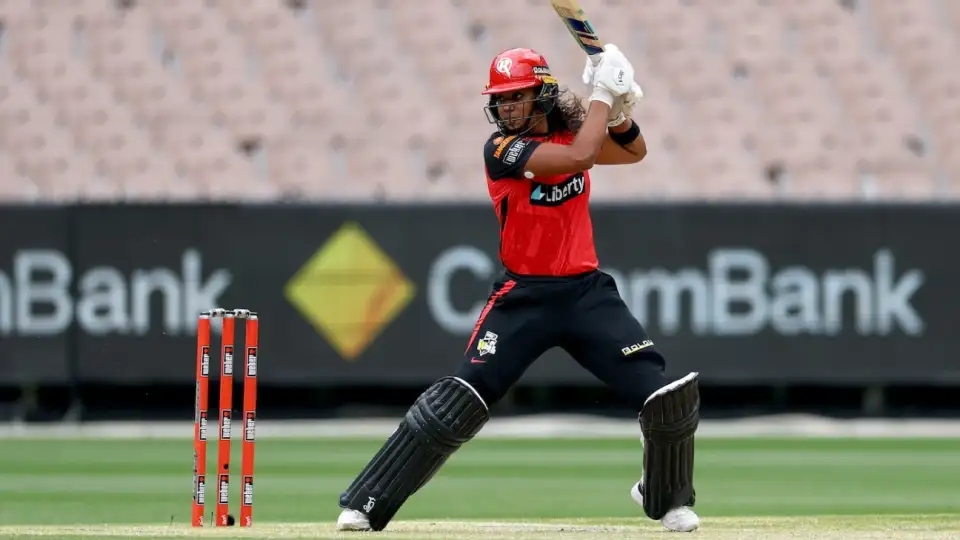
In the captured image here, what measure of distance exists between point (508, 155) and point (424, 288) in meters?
8.66

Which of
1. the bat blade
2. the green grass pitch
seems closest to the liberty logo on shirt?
the bat blade

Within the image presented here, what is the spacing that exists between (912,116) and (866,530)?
10.8 m

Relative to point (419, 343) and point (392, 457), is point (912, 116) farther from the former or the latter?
point (392, 457)

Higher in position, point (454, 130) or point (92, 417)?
point (454, 130)

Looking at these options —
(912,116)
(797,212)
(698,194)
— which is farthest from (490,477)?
(912,116)

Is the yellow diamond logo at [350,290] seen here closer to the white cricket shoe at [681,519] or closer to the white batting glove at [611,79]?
the white cricket shoe at [681,519]

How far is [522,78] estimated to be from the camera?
6.39 meters

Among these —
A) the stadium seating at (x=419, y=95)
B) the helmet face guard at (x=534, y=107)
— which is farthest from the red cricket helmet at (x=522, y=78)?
the stadium seating at (x=419, y=95)

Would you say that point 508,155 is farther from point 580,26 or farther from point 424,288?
point 424,288

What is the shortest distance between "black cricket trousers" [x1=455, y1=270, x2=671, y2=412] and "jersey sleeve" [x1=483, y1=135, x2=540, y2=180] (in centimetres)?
42

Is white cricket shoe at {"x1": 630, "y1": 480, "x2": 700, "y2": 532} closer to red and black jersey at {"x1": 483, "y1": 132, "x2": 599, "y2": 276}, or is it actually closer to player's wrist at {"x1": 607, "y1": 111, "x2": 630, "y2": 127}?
red and black jersey at {"x1": 483, "y1": 132, "x2": 599, "y2": 276}

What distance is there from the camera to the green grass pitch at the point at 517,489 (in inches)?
273

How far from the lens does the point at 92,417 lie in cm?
1509

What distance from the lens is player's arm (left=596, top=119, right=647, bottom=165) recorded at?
6648 millimetres
